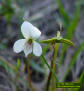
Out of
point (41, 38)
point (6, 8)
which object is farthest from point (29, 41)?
point (6, 8)

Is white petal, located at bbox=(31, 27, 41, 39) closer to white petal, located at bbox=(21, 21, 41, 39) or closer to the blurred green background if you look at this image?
white petal, located at bbox=(21, 21, 41, 39)

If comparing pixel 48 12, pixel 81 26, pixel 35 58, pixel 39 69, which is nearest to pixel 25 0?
pixel 48 12

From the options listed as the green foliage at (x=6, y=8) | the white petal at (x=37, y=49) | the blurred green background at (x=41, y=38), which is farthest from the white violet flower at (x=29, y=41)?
the green foliage at (x=6, y=8)

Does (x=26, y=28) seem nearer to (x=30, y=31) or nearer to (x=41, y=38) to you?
(x=30, y=31)

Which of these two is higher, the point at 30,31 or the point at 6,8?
the point at 6,8

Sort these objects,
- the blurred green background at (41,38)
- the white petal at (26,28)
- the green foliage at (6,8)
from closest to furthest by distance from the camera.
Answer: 1. the white petal at (26,28)
2. the blurred green background at (41,38)
3. the green foliage at (6,8)

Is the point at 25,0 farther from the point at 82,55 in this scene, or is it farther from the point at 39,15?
the point at 82,55

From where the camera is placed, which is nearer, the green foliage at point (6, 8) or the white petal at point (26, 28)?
the white petal at point (26, 28)

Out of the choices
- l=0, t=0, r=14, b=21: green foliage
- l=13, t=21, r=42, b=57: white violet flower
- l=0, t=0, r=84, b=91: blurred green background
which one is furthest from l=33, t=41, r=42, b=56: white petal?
l=0, t=0, r=14, b=21: green foliage

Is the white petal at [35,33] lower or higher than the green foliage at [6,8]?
lower

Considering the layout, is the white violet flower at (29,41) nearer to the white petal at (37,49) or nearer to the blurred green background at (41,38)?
the white petal at (37,49)
